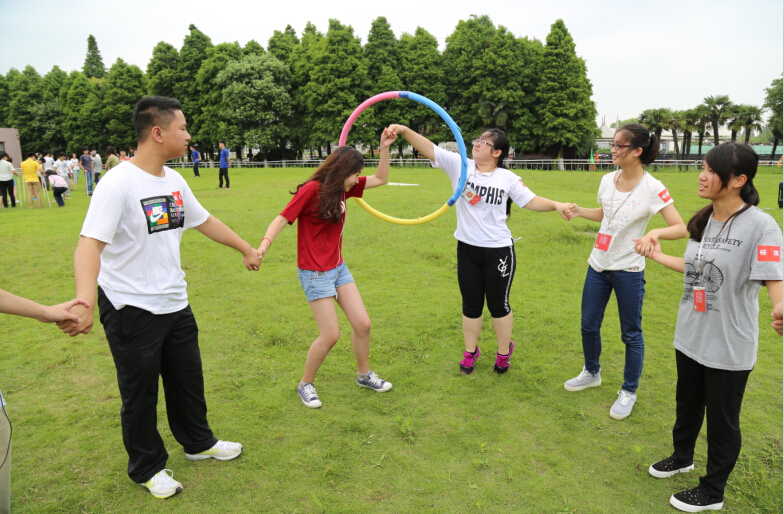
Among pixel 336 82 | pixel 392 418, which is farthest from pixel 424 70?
pixel 392 418

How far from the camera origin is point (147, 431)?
331 centimetres

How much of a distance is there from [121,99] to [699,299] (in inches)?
2300

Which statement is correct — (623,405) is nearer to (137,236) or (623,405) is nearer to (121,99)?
(137,236)

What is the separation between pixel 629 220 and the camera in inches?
161

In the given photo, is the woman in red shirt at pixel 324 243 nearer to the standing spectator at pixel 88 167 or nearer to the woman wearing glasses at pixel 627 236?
the woman wearing glasses at pixel 627 236

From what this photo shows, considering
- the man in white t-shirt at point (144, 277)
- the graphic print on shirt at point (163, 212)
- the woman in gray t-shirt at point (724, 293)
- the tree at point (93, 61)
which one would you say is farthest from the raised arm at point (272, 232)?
the tree at point (93, 61)

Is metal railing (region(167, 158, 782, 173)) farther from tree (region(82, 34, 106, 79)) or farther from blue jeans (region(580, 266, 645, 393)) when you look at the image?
tree (region(82, 34, 106, 79))

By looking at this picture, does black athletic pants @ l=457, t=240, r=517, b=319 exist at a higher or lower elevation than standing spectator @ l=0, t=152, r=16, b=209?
lower

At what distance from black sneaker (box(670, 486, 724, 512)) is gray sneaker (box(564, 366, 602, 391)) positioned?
159cm

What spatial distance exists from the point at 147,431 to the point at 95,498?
561mm

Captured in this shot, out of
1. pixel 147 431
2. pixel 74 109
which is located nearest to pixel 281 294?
pixel 147 431

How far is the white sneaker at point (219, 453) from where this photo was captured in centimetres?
371

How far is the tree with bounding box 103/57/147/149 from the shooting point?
164ft

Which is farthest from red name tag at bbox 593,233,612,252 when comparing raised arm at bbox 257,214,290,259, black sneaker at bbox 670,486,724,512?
raised arm at bbox 257,214,290,259
